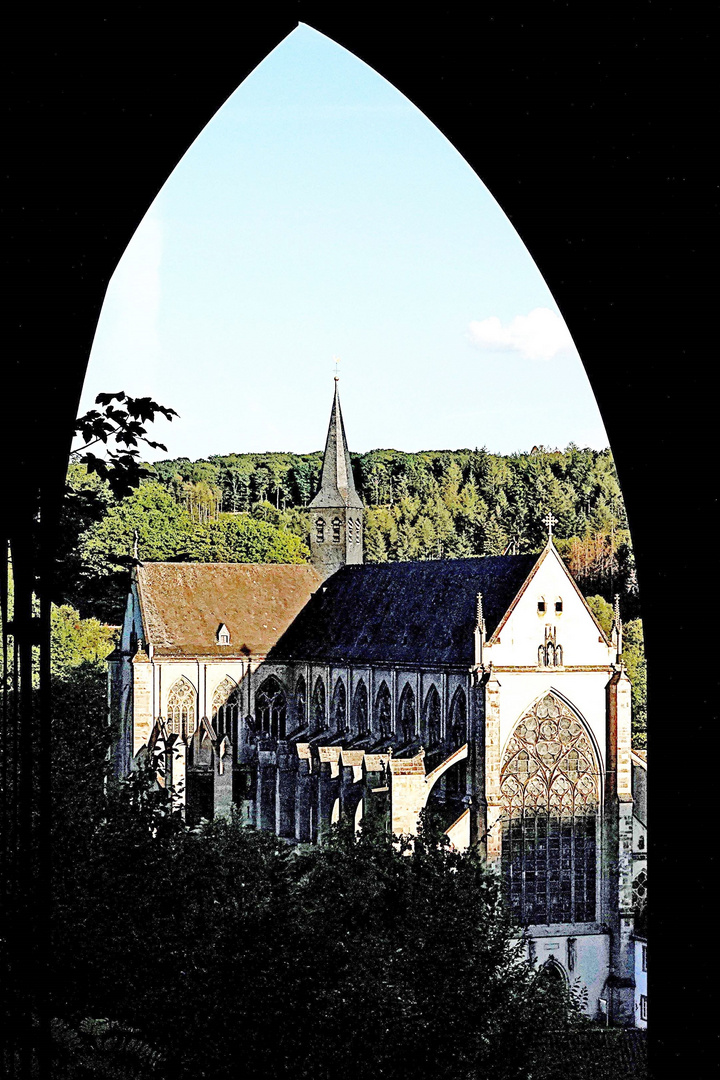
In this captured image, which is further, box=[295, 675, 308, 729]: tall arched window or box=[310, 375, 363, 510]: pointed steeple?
box=[310, 375, 363, 510]: pointed steeple

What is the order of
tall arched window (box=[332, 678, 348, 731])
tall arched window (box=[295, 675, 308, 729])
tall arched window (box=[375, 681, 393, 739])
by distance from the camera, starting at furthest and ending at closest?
tall arched window (box=[295, 675, 308, 729]), tall arched window (box=[332, 678, 348, 731]), tall arched window (box=[375, 681, 393, 739])

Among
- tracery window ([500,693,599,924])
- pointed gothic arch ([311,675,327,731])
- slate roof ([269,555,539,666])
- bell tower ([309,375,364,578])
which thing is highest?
bell tower ([309,375,364,578])

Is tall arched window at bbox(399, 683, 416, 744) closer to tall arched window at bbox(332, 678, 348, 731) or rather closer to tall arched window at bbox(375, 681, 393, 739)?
tall arched window at bbox(375, 681, 393, 739)

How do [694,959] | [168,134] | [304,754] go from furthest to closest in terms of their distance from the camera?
[304,754] < [168,134] < [694,959]

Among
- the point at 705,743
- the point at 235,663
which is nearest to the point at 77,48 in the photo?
the point at 705,743

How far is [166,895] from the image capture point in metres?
20.5

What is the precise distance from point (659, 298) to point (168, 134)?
1.15m

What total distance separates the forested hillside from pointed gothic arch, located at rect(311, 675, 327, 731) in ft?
66.1

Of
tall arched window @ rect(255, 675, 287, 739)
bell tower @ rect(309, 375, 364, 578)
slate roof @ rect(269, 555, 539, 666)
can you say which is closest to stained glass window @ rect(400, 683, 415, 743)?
slate roof @ rect(269, 555, 539, 666)

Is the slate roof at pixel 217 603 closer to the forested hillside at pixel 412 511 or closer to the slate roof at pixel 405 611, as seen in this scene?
the slate roof at pixel 405 611

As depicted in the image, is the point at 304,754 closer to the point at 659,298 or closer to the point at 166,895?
the point at 166,895

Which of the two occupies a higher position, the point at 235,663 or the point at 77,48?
the point at 77,48

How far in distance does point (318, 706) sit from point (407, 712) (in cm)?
738

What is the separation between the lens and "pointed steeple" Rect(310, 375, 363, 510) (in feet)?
207
